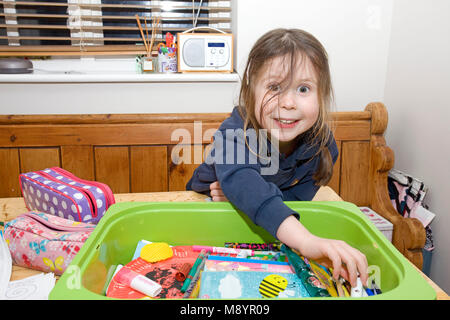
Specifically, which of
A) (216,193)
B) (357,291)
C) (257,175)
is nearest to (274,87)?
(257,175)

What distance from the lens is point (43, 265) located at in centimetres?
60

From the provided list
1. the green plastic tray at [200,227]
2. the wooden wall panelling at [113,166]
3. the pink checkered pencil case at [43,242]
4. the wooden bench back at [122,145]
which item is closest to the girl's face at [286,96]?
the green plastic tray at [200,227]

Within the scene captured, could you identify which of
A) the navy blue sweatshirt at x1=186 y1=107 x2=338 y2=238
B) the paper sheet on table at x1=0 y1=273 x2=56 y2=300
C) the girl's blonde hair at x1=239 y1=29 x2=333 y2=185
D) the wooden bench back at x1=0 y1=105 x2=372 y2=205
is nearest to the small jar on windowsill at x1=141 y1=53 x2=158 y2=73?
the wooden bench back at x1=0 y1=105 x2=372 y2=205

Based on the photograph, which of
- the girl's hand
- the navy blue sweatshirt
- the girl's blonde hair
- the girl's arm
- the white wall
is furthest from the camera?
the white wall

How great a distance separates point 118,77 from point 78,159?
1.19 feet

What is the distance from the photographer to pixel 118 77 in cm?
155

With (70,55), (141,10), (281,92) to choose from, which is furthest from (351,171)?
(70,55)

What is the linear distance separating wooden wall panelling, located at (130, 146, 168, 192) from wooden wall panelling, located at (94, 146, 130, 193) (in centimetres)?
2

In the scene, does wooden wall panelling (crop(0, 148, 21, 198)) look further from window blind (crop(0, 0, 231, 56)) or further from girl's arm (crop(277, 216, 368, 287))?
girl's arm (crop(277, 216, 368, 287))

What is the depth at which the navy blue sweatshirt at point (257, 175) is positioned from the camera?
2.16 feet

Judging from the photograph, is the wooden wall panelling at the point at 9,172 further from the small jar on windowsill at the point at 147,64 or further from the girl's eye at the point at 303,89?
the girl's eye at the point at 303,89

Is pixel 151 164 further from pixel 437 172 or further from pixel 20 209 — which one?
pixel 437 172

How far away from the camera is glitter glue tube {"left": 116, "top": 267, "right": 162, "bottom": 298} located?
1.88 feet
